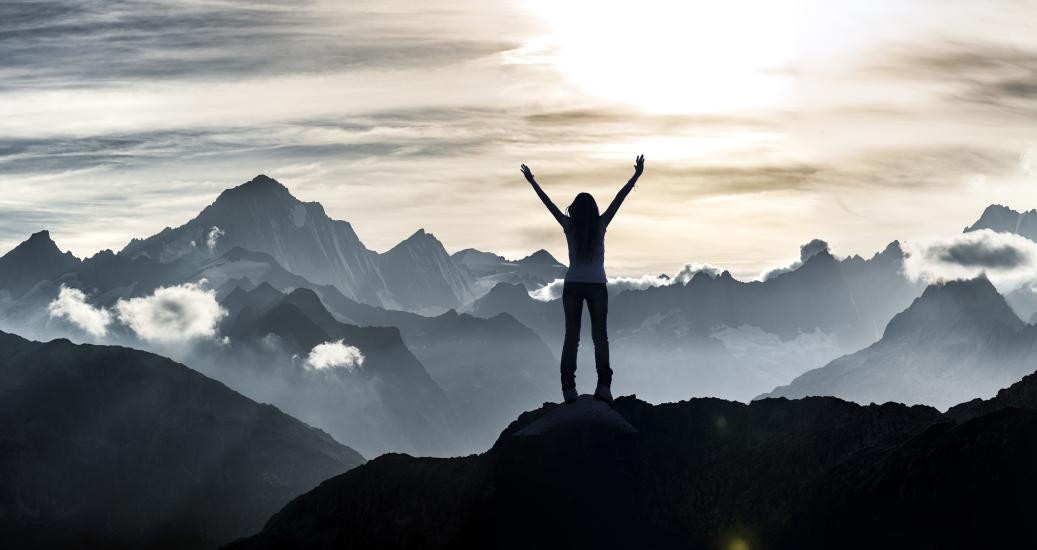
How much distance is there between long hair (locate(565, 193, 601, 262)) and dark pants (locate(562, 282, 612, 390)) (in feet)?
4.70

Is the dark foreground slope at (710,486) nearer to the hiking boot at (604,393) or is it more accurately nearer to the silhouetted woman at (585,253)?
the hiking boot at (604,393)

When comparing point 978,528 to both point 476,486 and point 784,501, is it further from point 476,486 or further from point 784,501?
point 476,486

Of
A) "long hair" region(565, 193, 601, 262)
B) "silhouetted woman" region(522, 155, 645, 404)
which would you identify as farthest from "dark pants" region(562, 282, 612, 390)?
"long hair" region(565, 193, 601, 262)

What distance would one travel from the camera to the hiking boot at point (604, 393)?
191 feet

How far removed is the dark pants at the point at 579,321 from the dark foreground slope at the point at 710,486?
2019 mm

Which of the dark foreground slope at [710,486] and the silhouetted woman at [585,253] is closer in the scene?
the dark foreground slope at [710,486]

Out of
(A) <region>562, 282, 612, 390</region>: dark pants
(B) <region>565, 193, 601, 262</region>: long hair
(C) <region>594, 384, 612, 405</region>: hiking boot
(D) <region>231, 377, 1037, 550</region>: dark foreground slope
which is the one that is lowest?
(D) <region>231, 377, 1037, 550</region>: dark foreground slope

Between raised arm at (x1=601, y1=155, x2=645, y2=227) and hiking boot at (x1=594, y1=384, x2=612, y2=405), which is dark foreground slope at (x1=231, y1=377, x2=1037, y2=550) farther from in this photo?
raised arm at (x1=601, y1=155, x2=645, y2=227)

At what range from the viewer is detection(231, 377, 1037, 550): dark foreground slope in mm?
48562

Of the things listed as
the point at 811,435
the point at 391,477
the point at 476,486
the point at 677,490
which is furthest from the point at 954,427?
the point at 391,477

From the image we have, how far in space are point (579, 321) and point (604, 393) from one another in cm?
396

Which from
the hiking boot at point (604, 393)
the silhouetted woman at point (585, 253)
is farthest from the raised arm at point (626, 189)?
the hiking boot at point (604, 393)

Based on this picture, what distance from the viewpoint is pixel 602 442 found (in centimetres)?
5728

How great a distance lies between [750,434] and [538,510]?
958 centimetres
